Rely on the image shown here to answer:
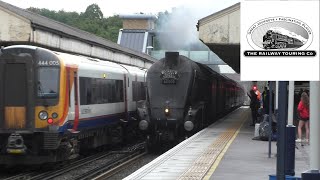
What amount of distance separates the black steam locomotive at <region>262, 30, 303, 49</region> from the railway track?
9.16m

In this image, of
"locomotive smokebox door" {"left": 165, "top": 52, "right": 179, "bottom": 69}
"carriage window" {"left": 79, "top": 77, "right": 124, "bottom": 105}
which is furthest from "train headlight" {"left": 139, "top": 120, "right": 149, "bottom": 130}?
"locomotive smokebox door" {"left": 165, "top": 52, "right": 179, "bottom": 69}

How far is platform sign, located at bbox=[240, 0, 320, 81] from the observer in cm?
461

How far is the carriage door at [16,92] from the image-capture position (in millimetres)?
13312

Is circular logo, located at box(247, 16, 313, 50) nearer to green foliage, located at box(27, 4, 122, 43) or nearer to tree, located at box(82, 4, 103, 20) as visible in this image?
green foliage, located at box(27, 4, 122, 43)

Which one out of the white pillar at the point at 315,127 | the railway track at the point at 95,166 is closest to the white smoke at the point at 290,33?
the white pillar at the point at 315,127

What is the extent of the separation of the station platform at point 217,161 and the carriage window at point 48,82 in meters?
3.04

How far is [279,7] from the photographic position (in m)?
4.70

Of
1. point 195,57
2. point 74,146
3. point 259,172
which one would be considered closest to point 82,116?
point 74,146

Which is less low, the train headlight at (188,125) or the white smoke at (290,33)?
the white smoke at (290,33)

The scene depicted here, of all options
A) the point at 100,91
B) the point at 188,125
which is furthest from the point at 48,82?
the point at 188,125

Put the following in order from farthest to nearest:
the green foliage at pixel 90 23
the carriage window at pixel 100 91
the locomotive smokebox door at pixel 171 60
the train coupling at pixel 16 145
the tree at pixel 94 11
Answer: the tree at pixel 94 11 < the green foliage at pixel 90 23 < the locomotive smokebox door at pixel 171 60 < the carriage window at pixel 100 91 < the train coupling at pixel 16 145

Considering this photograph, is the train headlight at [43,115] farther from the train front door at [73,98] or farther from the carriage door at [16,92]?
the train front door at [73,98]

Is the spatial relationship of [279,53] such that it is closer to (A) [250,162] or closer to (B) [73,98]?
(A) [250,162]

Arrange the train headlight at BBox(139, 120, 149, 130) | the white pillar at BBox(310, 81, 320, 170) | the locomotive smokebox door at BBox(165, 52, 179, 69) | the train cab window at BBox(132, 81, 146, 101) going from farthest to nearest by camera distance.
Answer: the train cab window at BBox(132, 81, 146, 101), the locomotive smokebox door at BBox(165, 52, 179, 69), the train headlight at BBox(139, 120, 149, 130), the white pillar at BBox(310, 81, 320, 170)
